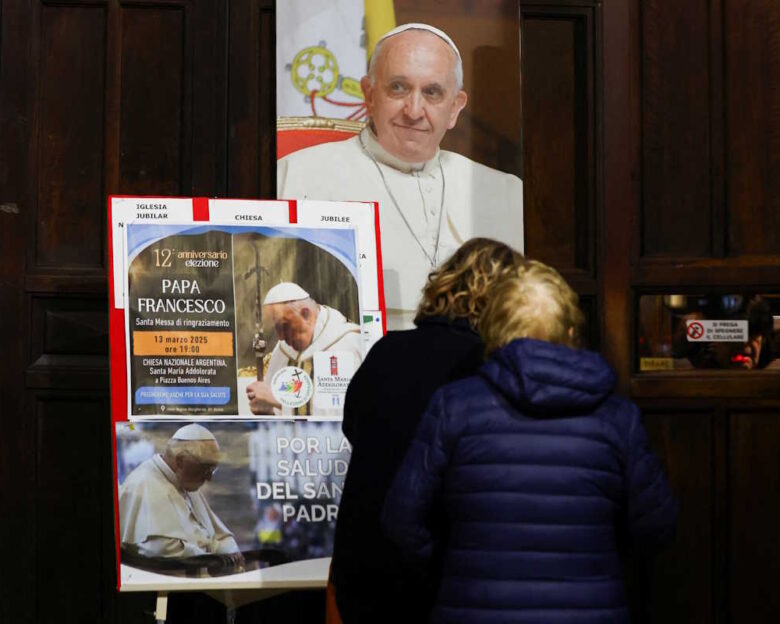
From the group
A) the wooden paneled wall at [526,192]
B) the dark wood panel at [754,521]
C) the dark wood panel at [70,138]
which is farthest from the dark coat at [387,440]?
the dark wood panel at [754,521]

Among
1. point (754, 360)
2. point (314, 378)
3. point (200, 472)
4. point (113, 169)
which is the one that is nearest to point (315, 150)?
point (113, 169)

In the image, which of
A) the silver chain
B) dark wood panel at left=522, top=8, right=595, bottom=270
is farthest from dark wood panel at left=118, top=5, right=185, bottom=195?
dark wood panel at left=522, top=8, right=595, bottom=270

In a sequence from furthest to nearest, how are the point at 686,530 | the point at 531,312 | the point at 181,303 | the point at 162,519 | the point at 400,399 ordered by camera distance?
the point at 686,530
the point at 181,303
the point at 162,519
the point at 400,399
the point at 531,312

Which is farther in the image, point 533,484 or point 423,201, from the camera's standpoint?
point 423,201

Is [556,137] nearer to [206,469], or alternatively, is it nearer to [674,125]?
[674,125]

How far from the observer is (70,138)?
4.75 m

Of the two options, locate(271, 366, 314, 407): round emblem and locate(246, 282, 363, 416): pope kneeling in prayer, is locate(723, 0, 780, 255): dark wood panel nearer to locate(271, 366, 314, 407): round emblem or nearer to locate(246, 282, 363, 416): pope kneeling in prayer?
locate(246, 282, 363, 416): pope kneeling in prayer

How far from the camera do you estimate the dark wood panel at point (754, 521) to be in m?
4.85

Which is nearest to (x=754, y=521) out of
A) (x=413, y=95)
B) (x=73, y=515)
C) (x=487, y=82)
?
(x=487, y=82)

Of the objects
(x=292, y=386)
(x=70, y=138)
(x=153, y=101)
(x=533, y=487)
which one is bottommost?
(x=533, y=487)

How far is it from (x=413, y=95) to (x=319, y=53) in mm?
414

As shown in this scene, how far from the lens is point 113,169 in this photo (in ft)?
15.5

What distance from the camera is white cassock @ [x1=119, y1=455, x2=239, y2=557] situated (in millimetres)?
3770

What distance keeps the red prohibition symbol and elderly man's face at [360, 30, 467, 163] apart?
4.33ft
